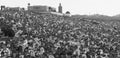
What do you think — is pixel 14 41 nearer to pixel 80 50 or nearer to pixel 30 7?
pixel 80 50

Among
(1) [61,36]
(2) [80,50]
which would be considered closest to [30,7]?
(1) [61,36]

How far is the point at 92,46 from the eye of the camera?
1569 centimetres

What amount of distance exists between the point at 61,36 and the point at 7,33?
387cm

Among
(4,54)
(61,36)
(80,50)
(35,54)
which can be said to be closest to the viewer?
(4,54)

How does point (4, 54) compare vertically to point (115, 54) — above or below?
above

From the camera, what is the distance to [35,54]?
11.7 m

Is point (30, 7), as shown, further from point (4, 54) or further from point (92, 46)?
point (4, 54)

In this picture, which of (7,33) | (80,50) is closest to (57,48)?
(80,50)

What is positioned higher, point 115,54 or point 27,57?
point 27,57

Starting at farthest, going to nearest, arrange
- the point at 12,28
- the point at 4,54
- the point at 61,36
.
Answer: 1. the point at 61,36
2. the point at 12,28
3. the point at 4,54

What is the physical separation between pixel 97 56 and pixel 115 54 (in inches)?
77.3

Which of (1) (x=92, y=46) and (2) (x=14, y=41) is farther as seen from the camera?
(1) (x=92, y=46)

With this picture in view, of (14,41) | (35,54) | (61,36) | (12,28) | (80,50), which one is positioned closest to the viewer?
(35,54)

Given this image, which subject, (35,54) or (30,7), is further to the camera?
(30,7)
